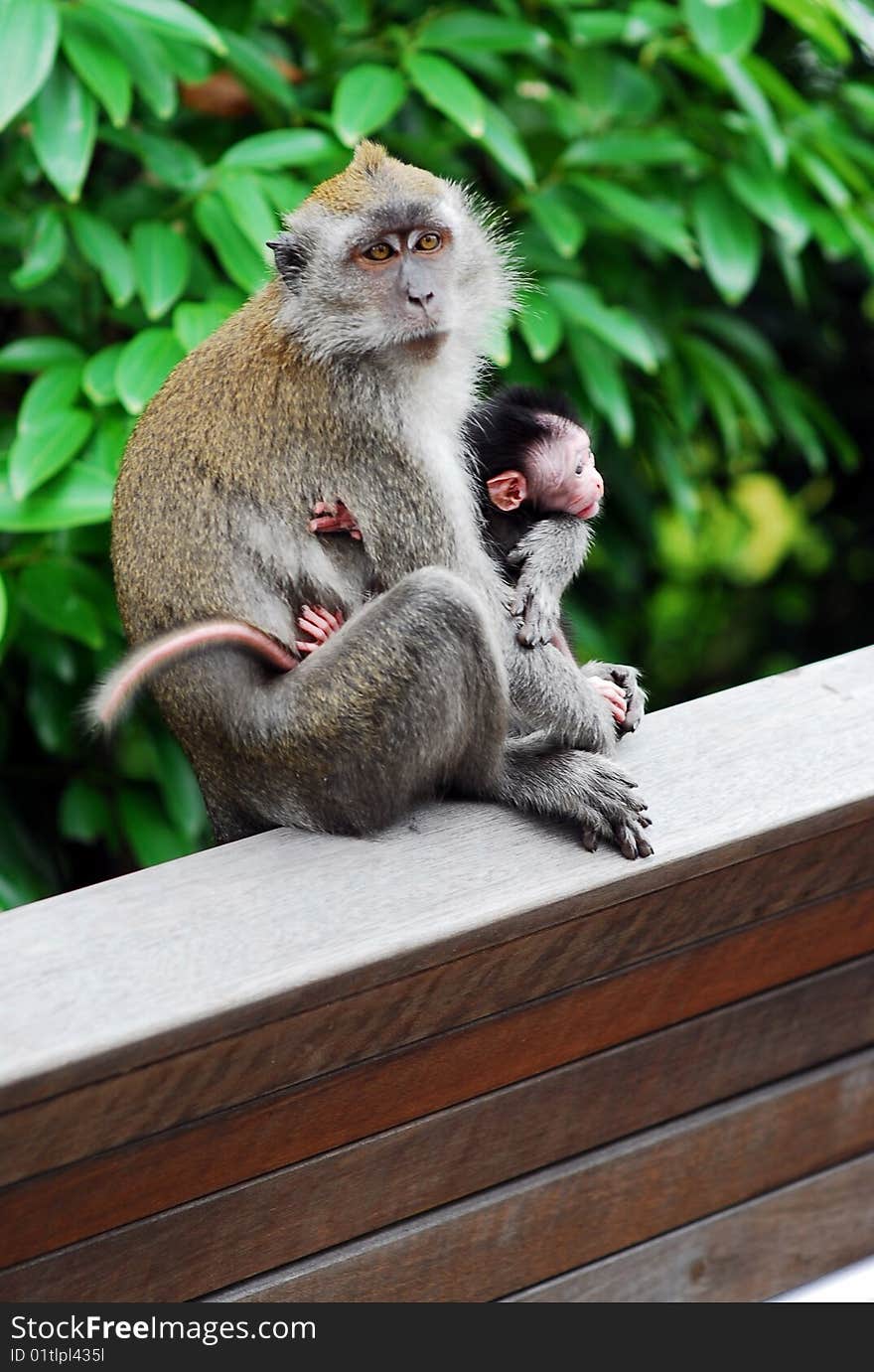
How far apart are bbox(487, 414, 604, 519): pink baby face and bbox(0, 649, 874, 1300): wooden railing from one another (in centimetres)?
34

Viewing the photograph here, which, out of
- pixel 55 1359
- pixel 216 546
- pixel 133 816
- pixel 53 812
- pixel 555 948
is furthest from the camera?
pixel 53 812

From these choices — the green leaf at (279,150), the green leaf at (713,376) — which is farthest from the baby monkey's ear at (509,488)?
the green leaf at (713,376)

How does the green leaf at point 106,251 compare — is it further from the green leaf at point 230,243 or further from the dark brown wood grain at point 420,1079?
the dark brown wood grain at point 420,1079

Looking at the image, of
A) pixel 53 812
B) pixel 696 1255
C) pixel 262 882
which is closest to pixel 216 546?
pixel 262 882

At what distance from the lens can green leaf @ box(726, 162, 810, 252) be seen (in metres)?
2.89

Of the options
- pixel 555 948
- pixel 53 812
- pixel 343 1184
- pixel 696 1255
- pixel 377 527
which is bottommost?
pixel 53 812

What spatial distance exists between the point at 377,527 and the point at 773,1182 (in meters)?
1.02

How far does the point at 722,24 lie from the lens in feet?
8.57

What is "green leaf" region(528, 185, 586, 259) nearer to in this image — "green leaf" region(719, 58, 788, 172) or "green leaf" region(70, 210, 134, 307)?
"green leaf" region(719, 58, 788, 172)

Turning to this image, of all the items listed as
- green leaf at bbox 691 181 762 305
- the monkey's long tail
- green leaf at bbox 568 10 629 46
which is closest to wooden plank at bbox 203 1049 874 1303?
the monkey's long tail

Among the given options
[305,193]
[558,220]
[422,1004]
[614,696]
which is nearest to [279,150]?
[305,193]

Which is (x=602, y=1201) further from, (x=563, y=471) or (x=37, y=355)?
(x=37, y=355)

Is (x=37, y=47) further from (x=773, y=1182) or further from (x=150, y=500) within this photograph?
(x=773, y=1182)

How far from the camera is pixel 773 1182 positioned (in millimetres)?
2037
